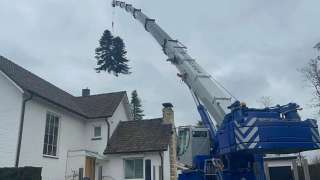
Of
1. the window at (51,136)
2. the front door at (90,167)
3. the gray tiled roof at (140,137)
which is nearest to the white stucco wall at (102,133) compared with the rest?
the gray tiled roof at (140,137)

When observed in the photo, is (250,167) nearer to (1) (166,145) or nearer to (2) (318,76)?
(1) (166,145)

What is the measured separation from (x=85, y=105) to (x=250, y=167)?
1889 cm

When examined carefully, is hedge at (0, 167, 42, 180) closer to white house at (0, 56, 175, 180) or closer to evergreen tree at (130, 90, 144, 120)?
white house at (0, 56, 175, 180)

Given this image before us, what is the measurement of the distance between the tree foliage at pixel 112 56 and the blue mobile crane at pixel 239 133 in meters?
11.8

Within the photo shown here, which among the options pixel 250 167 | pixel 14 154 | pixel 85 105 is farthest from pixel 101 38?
pixel 250 167

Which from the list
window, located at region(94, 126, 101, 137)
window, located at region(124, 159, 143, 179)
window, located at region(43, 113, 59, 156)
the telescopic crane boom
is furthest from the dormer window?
the telescopic crane boom

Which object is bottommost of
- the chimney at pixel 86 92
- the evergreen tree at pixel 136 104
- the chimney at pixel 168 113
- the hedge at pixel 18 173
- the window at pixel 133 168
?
the hedge at pixel 18 173

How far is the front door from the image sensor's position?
2465 cm

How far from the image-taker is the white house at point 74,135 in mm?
19859

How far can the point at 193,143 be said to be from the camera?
14.1 meters

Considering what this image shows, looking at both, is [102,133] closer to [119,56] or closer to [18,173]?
[119,56]

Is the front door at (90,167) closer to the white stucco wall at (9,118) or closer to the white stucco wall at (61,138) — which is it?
the white stucco wall at (61,138)

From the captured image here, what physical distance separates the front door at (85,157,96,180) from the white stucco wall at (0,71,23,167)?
6.18m

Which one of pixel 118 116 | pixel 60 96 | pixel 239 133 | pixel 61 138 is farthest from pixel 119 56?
pixel 239 133
